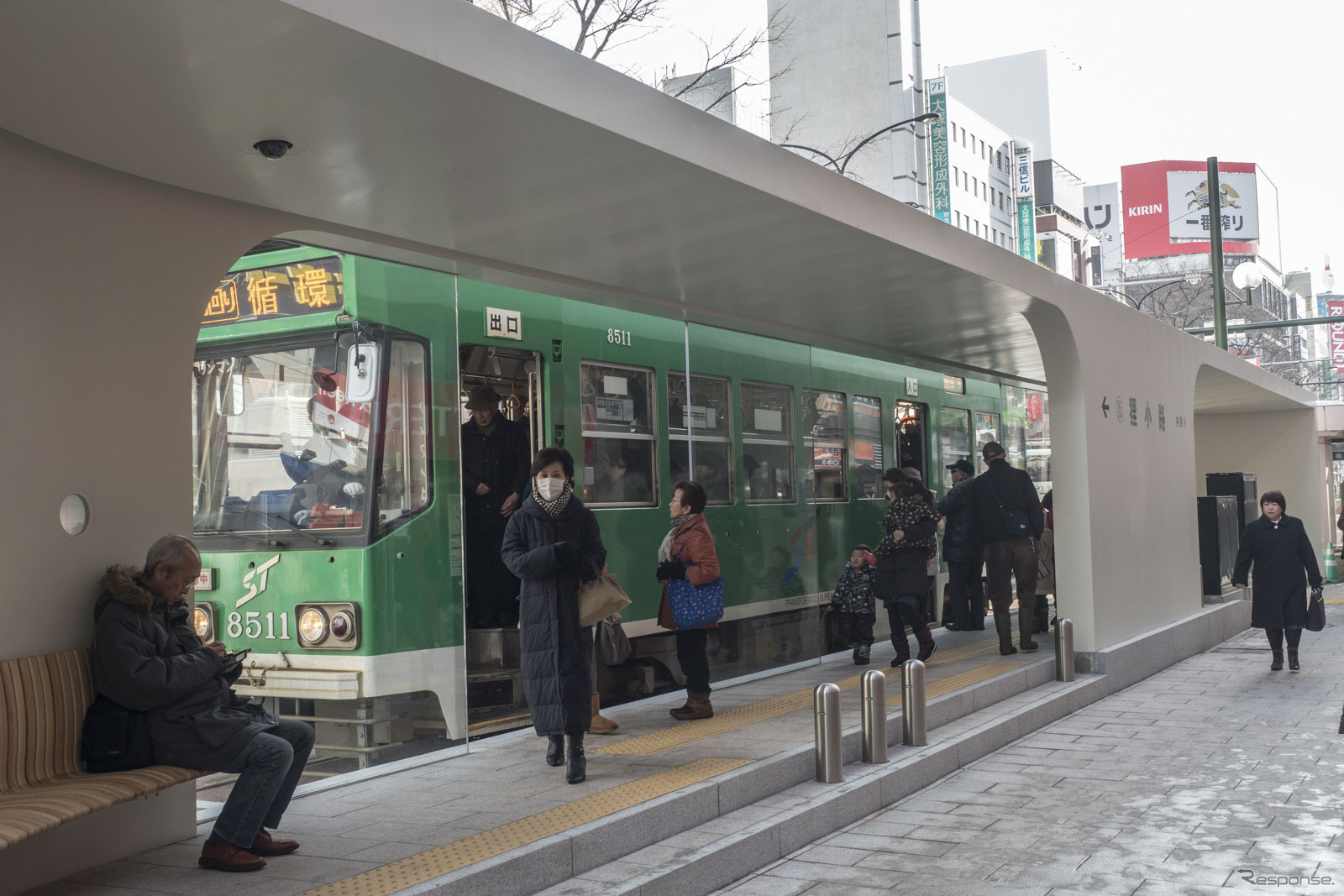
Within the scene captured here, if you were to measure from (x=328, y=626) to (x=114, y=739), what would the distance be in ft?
6.94

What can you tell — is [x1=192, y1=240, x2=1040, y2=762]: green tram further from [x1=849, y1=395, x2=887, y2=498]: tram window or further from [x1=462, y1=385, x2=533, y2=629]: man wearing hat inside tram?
[x1=849, y1=395, x2=887, y2=498]: tram window

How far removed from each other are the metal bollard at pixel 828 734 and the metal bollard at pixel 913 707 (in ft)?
3.54

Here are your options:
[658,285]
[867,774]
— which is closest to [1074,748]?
[867,774]

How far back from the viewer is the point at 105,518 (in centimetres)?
534

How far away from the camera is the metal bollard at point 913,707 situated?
8023 mm

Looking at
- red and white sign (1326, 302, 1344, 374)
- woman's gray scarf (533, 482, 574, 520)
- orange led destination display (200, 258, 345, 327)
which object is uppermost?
red and white sign (1326, 302, 1344, 374)

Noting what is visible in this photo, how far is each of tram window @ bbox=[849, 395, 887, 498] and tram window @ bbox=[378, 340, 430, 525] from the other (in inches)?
228

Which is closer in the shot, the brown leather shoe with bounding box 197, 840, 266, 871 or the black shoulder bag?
the brown leather shoe with bounding box 197, 840, 266, 871

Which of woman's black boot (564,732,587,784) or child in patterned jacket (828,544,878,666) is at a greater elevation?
child in patterned jacket (828,544,878,666)

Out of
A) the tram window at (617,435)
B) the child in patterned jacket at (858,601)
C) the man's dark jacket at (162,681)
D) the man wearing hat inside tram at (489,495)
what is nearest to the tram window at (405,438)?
the man wearing hat inside tram at (489,495)

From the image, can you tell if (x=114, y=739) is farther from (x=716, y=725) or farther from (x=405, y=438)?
(x=716, y=725)

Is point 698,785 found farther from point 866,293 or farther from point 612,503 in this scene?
point 866,293

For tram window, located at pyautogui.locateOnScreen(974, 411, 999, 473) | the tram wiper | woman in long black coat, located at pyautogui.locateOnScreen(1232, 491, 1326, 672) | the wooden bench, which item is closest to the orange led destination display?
the tram wiper

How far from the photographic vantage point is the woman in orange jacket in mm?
8023
